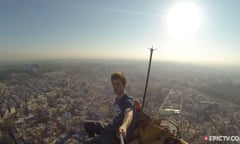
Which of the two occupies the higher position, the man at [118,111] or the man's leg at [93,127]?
the man at [118,111]

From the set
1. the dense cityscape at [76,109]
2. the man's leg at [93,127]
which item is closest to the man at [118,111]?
the man's leg at [93,127]

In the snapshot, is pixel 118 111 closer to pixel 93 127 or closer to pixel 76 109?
pixel 93 127

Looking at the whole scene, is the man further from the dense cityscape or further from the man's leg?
the dense cityscape

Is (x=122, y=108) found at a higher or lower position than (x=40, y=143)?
higher

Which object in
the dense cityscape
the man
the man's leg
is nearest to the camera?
the man

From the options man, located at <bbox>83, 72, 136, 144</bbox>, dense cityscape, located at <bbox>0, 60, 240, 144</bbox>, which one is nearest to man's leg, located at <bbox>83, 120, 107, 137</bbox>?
man, located at <bbox>83, 72, 136, 144</bbox>

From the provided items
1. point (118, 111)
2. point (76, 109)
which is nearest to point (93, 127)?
point (118, 111)

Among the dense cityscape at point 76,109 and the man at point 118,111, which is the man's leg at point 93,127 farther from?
the dense cityscape at point 76,109

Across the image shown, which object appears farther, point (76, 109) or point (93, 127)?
point (76, 109)

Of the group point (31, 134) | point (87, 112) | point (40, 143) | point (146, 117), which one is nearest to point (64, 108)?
point (87, 112)

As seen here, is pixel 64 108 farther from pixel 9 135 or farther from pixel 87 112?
pixel 9 135

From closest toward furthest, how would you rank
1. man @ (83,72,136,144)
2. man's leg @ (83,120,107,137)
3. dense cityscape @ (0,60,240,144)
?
man @ (83,72,136,144)
man's leg @ (83,120,107,137)
dense cityscape @ (0,60,240,144)
